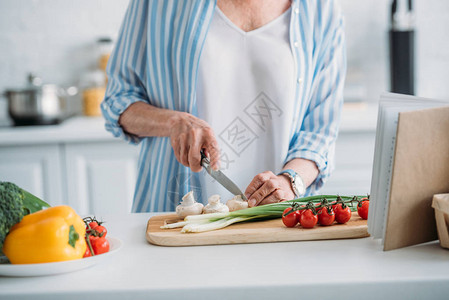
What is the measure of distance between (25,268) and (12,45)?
2.50 meters

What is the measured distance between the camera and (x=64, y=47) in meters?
3.10

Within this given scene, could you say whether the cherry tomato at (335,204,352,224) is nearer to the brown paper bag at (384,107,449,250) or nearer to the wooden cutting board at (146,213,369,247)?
the wooden cutting board at (146,213,369,247)

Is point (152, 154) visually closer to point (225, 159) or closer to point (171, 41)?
point (225, 159)

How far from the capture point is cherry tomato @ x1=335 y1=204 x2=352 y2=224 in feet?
3.52

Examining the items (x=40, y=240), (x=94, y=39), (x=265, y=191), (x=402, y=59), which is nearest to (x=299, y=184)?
(x=265, y=191)

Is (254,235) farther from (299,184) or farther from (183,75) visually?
(183,75)

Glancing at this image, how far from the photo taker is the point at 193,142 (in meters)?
1.23

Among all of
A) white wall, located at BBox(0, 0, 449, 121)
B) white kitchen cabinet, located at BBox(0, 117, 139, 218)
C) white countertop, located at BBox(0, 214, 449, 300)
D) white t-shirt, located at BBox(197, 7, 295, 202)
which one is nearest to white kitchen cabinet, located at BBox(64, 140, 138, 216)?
white kitchen cabinet, located at BBox(0, 117, 139, 218)

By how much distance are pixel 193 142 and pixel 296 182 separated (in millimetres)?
282

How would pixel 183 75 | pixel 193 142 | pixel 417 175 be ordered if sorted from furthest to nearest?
pixel 183 75
pixel 193 142
pixel 417 175

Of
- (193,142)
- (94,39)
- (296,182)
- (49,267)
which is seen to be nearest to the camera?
(49,267)

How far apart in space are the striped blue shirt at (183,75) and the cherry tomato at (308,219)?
1.35 feet

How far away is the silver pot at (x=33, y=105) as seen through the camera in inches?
102

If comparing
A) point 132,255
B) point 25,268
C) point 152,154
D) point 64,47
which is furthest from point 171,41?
point 64,47
